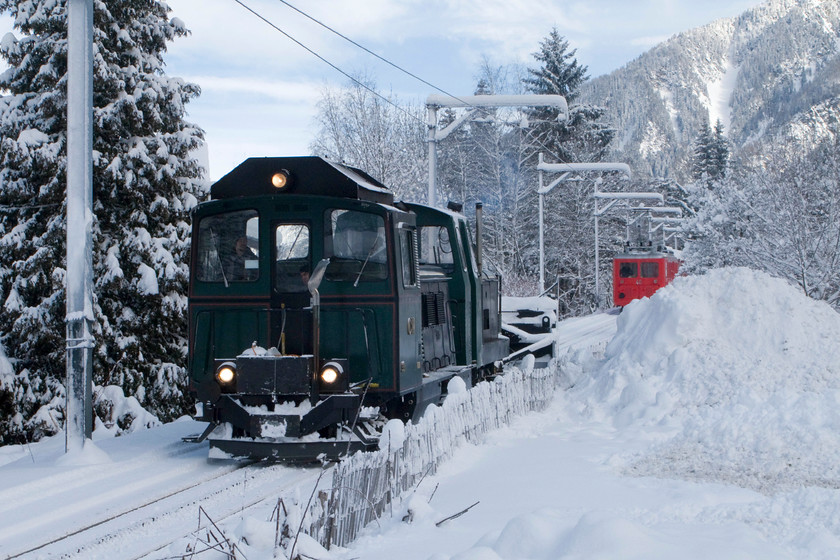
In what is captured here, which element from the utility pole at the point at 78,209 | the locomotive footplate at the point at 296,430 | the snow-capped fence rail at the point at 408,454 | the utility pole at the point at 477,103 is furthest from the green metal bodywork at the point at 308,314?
the utility pole at the point at 477,103

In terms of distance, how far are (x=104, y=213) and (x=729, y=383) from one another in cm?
1183

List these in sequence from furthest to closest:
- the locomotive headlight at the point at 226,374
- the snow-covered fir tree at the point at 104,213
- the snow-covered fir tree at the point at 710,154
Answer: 1. the snow-covered fir tree at the point at 710,154
2. the snow-covered fir tree at the point at 104,213
3. the locomotive headlight at the point at 226,374

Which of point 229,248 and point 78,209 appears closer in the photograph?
point 78,209

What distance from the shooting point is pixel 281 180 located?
30.9 ft

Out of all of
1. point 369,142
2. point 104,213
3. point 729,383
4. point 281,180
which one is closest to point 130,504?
point 281,180

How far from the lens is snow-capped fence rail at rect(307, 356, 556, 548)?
5.95 meters

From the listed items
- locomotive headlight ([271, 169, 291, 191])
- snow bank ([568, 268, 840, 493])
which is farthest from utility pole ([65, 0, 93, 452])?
snow bank ([568, 268, 840, 493])

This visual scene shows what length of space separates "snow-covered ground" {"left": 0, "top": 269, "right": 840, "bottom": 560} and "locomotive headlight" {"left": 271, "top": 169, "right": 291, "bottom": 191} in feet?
9.96

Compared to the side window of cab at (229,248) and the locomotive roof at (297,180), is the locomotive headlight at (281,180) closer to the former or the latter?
the locomotive roof at (297,180)

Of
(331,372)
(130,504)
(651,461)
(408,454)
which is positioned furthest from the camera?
(331,372)

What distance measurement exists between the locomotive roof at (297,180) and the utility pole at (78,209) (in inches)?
57.2

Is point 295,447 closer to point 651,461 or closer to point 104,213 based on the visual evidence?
point 651,461

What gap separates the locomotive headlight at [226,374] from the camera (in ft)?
29.0

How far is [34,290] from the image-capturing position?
15812 millimetres
